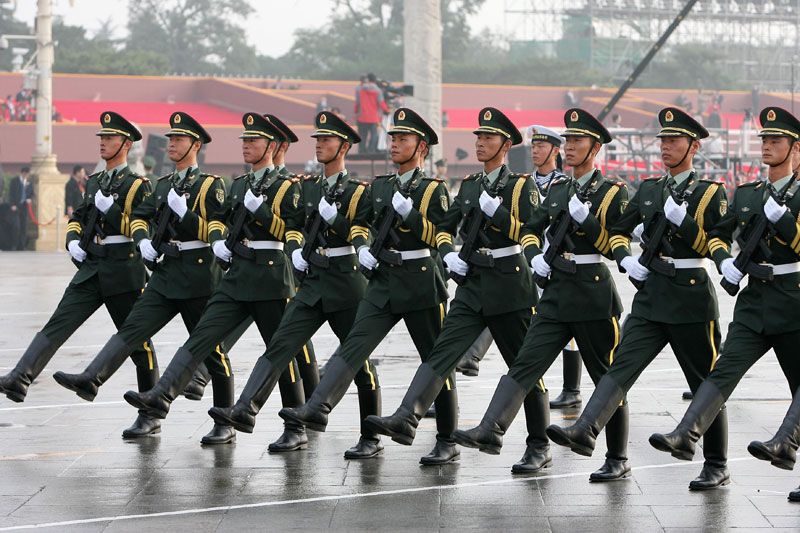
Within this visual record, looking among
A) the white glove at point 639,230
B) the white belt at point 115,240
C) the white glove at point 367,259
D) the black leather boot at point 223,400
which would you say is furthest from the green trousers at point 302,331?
the white glove at point 639,230

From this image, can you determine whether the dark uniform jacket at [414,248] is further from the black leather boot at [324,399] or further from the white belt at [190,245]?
the white belt at [190,245]

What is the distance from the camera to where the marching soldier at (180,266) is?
9.27m

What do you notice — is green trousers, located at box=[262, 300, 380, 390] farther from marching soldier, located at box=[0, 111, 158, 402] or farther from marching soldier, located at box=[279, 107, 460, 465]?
marching soldier, located at box=[0, 111, 158, 402]

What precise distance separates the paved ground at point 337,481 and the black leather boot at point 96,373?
0.35 m

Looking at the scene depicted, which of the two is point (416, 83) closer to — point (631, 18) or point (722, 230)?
point (722, 230)

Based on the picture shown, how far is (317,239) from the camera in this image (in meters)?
8.88

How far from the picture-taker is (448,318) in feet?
27.5

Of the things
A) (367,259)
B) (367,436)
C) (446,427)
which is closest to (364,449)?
(367,436)

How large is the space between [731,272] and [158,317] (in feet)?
12.1

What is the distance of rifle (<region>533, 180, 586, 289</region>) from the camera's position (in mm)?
8070

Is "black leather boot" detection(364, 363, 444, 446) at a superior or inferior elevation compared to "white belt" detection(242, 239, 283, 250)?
inferior

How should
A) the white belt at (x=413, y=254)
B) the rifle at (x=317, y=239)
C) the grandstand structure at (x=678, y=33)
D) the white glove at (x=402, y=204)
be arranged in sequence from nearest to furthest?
1. the white glove at (x=402, y=204)
2. the white belt at (x=413, y=254)
3. the rifle at (x=317, y=239)
4. the grandstand structure at (x=678, y=33)

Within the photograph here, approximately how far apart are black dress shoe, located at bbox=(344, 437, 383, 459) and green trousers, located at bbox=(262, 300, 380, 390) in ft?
1.07

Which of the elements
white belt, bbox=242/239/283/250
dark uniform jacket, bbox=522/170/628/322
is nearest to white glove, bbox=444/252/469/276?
dark uniform jacket, bbox=522/170/628/322
